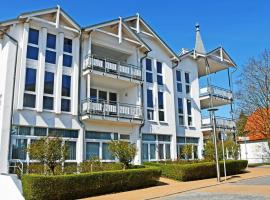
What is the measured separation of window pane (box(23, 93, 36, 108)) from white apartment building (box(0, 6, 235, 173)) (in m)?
0.06

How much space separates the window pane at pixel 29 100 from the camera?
55.7 ft

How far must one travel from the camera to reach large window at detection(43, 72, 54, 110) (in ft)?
58.5

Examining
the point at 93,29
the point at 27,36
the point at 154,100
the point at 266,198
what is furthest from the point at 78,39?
the point at 266,198

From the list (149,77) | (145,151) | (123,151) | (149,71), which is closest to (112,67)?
(149,77)

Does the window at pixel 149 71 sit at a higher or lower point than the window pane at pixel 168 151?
higher

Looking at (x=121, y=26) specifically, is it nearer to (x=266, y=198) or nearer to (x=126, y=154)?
(x=126, y=154)

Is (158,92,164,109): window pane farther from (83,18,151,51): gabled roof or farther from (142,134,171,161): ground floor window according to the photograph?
(83,18,151,51): gabled roof

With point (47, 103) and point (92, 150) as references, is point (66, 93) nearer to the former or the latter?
point (47, 103)

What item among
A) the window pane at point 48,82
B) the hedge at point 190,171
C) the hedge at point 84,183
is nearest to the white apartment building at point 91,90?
the window pane at point 48,82

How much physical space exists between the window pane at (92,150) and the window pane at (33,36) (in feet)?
23.8

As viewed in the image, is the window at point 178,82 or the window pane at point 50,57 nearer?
the window pane at point 50,57

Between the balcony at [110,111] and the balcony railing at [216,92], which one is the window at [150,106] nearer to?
the balcony at [110,111]

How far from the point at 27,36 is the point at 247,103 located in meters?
23.5

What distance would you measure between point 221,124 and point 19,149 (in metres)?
19.5
